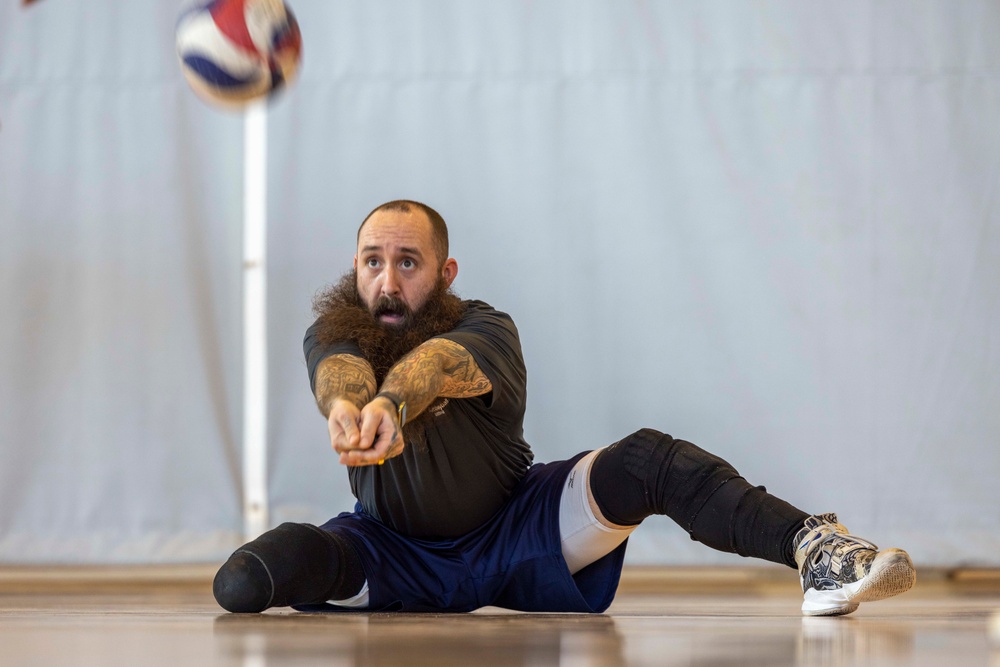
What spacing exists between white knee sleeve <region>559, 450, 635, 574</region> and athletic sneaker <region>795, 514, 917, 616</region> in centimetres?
44

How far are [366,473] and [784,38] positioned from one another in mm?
2185

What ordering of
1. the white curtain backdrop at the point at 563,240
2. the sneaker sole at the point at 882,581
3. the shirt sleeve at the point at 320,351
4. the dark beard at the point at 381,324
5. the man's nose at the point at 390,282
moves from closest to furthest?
the sneaker sole at the point at 882,581, the shirt sleeve at the point at 320,351, the dark beard at the point at 381,324, the man's nose at the point at 390,282, the white curtain backdrop at the point at 563,240

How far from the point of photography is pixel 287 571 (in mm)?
1939

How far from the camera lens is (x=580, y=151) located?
335cm

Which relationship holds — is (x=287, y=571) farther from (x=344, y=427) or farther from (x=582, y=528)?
(x=582, y=528)

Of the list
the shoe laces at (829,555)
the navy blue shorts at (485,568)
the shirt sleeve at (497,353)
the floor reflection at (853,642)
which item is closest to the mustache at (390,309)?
the shirt sleeve at (497,353)

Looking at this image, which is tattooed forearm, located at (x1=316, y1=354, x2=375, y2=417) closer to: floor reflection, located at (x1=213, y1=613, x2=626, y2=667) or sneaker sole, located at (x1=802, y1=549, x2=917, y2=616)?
floor reflection, located at (x1=213, y1=613, x2=626, y2=667)

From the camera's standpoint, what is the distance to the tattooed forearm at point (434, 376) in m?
1.87

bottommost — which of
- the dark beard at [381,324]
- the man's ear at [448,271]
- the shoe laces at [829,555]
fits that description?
the shoe laces at [829,555]

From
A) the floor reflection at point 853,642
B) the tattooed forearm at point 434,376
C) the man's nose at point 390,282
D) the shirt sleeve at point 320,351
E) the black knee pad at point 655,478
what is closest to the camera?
the floor reflection at point 853,642

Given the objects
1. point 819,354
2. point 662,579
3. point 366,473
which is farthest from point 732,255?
point 366,473

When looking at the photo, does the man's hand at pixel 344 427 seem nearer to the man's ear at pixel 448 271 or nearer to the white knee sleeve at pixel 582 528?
the white knee sleeve at pixel 582 528

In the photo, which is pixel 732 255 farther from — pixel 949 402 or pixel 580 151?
pixel 949 402

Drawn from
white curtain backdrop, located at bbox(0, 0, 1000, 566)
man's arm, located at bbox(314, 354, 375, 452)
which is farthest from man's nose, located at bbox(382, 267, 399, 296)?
white curtain backdrop, located at bbox(0, 0, 1000, 566)
